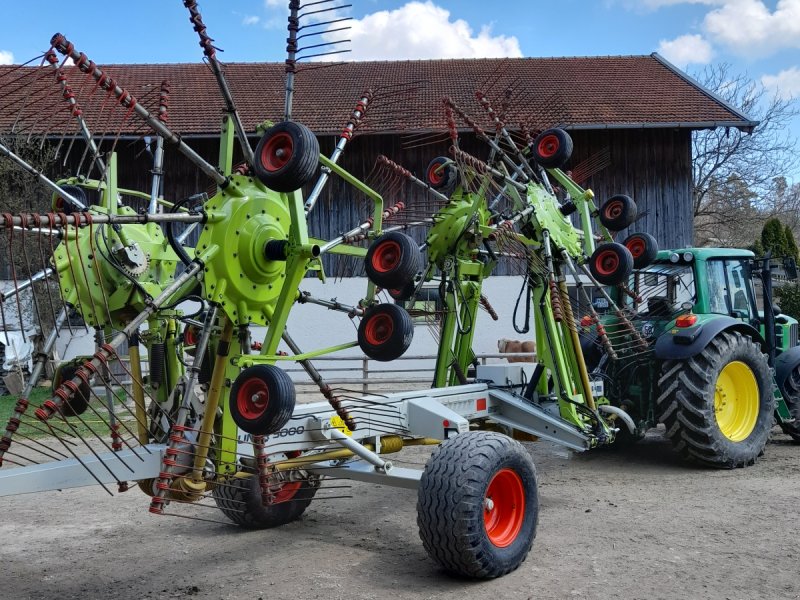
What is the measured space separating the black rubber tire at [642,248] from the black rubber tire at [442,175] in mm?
1692

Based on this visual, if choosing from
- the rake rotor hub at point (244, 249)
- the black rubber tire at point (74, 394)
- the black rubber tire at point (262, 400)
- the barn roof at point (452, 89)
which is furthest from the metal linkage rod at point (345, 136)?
the barn roof at point (452, 89)

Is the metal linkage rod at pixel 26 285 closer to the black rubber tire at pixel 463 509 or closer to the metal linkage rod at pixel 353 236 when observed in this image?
the metal linkage rod at pixel 353 236

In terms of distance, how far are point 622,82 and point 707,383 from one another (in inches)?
575

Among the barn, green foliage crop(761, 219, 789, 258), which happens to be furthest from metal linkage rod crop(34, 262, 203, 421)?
green foliage crop(761, 219, 789, 258)

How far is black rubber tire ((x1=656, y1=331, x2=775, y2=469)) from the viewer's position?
7.33 metres

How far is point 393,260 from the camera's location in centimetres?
465

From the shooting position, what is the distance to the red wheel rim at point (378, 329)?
4.66m

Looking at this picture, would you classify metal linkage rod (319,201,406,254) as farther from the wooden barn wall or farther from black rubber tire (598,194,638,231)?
the wooden barn wall

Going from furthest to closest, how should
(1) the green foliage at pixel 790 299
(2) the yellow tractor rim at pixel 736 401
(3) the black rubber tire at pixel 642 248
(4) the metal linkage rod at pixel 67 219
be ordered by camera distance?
(1) the green foliage at pixel 790 299
(2) the yellow tractor rim at pixel 736 401
(3) the black rubber tire at pixel 642 248
(4) the metal linkage rod at pixel 67 219

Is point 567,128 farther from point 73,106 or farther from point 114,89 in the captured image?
point 114,89

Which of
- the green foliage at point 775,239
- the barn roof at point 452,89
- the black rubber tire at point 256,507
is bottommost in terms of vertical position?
the black rubber tire at point 256,507

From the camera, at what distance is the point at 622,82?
20359 mm

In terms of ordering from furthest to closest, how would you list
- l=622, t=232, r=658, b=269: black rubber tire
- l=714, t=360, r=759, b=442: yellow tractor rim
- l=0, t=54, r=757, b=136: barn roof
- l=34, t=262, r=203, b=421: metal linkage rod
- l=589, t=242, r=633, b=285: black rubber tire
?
l=0, t=54, r=757, b=136: barn roof < l=714, t=360, r=759, b=442: yellow tractor rim < l=622, t=232, r=658, b=269: black rubber tire < l=589, t=242, r=633, b=285: black rubber tire < l=34, t=262, r=203, b=421: metal linkage rod

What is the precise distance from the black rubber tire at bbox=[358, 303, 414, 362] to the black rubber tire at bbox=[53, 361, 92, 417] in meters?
1.46
